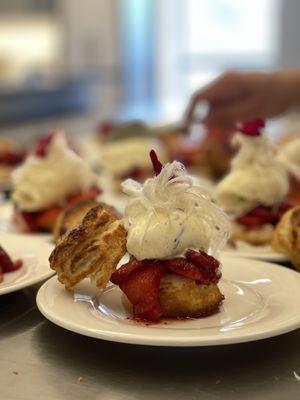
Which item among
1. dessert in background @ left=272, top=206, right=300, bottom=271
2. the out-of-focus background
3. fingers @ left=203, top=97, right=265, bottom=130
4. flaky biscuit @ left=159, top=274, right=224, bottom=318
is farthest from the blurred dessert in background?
the out-of-focus background

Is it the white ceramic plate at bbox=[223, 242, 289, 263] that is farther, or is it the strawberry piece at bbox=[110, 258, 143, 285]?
the white ceramic plate at bbox=[223, 242, 289, 263]

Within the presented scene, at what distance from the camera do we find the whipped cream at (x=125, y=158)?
108 inches

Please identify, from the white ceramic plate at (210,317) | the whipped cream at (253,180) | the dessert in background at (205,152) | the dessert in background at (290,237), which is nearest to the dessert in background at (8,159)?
the dessert in background at (205,152)

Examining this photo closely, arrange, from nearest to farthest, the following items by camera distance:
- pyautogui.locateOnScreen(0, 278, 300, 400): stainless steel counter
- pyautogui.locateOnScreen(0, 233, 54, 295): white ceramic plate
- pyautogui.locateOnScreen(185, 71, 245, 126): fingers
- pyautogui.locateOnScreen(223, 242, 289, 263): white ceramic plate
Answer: pyautogui.locateOnScreen(0, 278, 300, 400): stainless steel counter < pyautogui.locateOnScreen(0, 233, 54, 295): white ceramic plate < pyautogui.locateOnScreen(223, 242, 289, 263): white ceramic plate < pyautogui.locateOnScreen(185, 71, 245, 126): fingers

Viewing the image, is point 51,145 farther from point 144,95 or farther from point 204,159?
point 144,95

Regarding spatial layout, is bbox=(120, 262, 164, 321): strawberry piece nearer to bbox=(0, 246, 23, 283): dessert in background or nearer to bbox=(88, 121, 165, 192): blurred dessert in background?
bbox=(0, 246, 23, 283): dessert in background

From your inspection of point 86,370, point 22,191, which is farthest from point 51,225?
point 86,370

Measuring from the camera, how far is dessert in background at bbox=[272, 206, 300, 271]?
4.78ft

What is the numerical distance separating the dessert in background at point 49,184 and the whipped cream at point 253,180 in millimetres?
396

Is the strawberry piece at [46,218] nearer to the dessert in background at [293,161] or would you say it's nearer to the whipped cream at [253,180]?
the whipped cream at [253,180]

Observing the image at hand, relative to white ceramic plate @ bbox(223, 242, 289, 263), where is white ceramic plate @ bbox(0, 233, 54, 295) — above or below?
above

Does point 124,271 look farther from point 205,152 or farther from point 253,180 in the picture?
point 205,152

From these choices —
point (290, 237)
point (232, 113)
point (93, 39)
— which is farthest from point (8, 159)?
point (93, 39)

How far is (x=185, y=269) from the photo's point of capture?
46.1 inches
